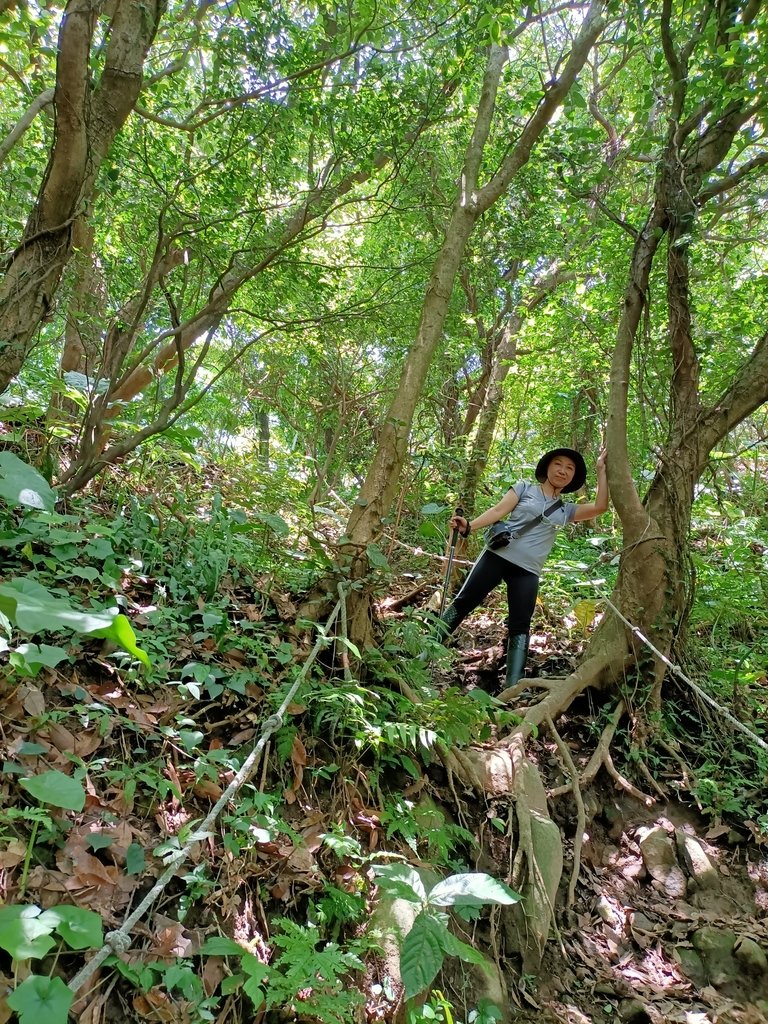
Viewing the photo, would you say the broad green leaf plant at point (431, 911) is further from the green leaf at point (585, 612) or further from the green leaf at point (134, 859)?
the green leaf at point (585, 612)

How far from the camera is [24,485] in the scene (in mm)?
1616

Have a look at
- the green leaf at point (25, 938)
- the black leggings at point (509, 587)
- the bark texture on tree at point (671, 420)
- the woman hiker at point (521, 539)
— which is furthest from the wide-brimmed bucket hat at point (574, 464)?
the green leaf at point (25, 938)

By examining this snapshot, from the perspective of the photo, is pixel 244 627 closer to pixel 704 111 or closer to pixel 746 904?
pixel 746 904

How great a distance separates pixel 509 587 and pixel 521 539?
365 millimetres

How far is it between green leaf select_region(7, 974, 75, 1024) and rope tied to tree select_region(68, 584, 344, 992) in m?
0.16

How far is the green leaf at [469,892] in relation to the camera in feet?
6.28

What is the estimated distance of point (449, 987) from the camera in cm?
235

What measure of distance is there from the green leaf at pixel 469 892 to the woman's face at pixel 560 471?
2.93m

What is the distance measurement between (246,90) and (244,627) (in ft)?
13.8

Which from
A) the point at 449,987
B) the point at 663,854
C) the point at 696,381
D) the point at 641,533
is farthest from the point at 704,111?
the point at 449,987

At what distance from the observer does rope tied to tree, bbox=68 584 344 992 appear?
1579mm

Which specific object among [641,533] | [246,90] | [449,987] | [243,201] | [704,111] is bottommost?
[449,987]

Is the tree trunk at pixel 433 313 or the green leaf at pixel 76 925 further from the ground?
the tree trunk at pixel 433 313

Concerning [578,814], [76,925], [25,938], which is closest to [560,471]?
[578,814]
